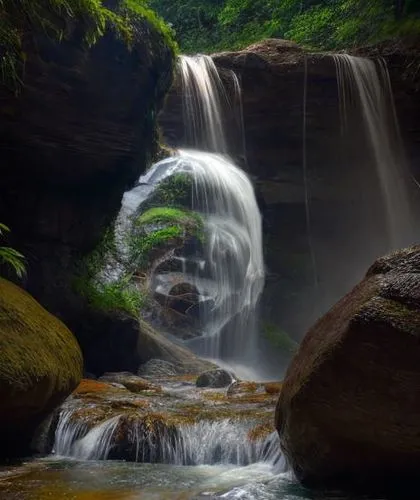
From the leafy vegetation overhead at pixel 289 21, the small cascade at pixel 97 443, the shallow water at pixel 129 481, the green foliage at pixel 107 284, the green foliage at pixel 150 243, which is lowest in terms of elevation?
the shallow water at pixel 129 481

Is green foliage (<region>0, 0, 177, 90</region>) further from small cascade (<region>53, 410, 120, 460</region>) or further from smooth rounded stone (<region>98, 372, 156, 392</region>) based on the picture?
smooth rounded stone (<region>98, 372, 156, 392</region>)

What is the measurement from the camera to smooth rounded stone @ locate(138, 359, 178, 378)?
1234 cm

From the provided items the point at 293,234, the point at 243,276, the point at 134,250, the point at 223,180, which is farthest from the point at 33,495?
the point at 293,234

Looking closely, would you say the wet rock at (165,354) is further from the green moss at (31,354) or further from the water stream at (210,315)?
the green moss at (31,354)

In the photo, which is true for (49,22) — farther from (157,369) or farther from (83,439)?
(157,369)

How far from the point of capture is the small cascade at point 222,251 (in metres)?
15.9

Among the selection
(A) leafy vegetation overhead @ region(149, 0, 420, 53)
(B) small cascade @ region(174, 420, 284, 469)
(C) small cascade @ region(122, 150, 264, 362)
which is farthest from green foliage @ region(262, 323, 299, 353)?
(B) small cascade @ region(174, 420, 284, 469)

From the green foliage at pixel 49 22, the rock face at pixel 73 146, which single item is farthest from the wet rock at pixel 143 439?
the rock face at pixel 73 146

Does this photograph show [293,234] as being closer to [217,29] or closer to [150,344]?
[150,344]

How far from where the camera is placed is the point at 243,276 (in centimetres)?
1734

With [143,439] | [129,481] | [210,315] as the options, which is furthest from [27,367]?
[210,315]

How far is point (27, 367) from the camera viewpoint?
589 cm

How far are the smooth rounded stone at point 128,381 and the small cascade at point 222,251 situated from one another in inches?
140

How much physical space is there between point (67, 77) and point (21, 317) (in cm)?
488
